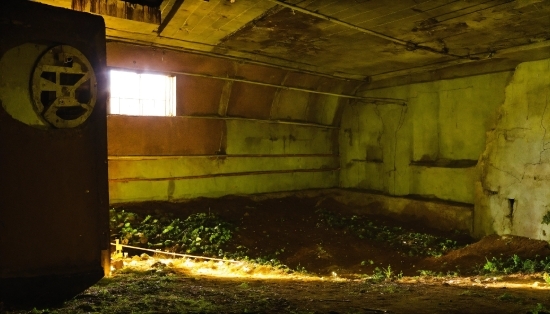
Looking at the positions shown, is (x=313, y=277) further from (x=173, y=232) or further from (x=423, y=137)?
(x=423, y=137)

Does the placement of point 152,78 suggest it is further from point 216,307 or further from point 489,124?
point 489,124

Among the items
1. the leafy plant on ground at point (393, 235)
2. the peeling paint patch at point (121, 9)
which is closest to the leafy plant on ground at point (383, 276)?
the leafy plant on ground at point (393, 235)

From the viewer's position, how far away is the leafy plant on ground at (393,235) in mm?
7898

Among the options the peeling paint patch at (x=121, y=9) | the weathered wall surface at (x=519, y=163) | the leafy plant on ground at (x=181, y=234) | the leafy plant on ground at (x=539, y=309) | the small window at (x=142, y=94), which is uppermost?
the peeling paint patch at (x=121, y=9)

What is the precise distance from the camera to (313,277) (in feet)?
19.0

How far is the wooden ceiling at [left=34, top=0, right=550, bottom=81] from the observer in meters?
5.43

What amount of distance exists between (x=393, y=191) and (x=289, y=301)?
7.78 meters

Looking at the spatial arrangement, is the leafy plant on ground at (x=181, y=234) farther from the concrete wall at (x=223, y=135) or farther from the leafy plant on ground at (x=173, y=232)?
the concrete wall at (x=223, y=135)

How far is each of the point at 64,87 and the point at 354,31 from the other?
4878 mm

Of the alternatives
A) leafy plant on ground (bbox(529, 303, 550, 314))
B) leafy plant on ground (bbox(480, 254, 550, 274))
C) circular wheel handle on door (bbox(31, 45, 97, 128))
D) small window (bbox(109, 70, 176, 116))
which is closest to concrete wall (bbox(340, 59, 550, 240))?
leafy plant on ground (bbox(480, 254, 550, 274))

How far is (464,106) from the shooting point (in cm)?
901

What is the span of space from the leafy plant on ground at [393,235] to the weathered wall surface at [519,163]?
114cm

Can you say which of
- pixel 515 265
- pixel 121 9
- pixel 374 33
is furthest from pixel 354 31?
pixel 515 265

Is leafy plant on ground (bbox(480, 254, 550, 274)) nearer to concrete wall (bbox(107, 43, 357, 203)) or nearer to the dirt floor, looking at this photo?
the dirt floor
